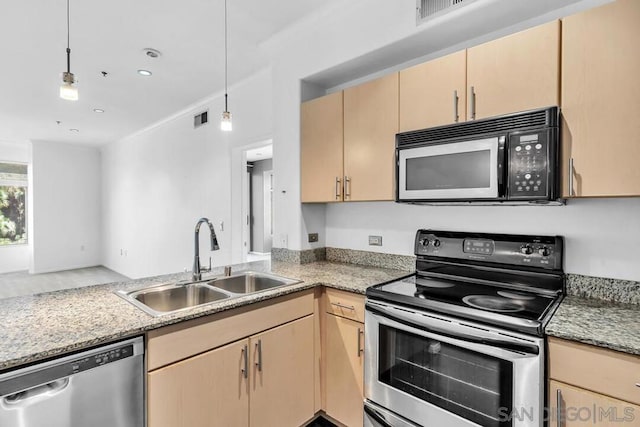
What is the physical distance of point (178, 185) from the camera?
4773 mm

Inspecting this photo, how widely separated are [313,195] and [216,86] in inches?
81.8

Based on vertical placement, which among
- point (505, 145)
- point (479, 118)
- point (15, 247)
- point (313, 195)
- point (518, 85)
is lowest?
point (15, 247)

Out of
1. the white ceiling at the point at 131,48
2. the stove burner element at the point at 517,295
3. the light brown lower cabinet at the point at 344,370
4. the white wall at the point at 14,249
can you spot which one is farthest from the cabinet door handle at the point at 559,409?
the white wall at the point at 14,249

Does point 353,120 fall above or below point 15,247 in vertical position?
above

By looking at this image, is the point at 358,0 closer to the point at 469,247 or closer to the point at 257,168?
the point at 469,247

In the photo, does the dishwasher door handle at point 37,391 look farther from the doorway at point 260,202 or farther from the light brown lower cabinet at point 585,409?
the doorway at point 260,202

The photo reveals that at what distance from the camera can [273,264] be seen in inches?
103

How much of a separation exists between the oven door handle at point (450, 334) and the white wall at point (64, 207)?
798cm

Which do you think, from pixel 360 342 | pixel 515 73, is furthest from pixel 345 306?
pixel 515 73

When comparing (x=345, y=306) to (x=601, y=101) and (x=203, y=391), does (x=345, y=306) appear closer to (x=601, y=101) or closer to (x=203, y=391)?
(x=203, y=391)

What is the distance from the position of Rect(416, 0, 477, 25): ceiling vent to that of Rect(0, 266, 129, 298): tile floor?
618 centimetres

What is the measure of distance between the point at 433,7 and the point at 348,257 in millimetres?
1767

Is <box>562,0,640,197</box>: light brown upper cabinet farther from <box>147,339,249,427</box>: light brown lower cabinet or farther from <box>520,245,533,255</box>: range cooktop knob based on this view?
<box>147,339,249,427</box>: light brown lower cabinet

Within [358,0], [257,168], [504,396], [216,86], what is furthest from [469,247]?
[257,168]
